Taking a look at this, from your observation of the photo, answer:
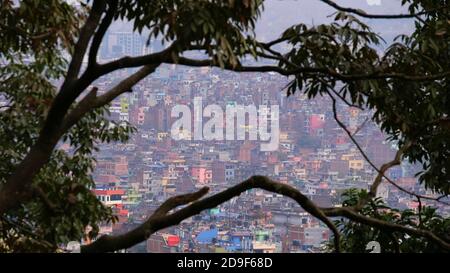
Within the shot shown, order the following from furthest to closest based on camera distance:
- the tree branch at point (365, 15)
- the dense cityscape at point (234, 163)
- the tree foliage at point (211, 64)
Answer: the dense cityscape at point (234, 163)
the tree branch at point (365, 15)
the tree foliage at point (211, 64)

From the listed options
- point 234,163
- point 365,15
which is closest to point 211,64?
point 365,15

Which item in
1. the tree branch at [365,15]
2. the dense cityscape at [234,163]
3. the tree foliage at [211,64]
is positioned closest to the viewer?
the tree foliage at [211,64]

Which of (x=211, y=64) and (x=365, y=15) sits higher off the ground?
(x=365, y=15)

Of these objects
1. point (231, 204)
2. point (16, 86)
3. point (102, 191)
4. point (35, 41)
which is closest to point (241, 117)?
point (231, 204)

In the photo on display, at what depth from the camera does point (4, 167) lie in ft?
19.9

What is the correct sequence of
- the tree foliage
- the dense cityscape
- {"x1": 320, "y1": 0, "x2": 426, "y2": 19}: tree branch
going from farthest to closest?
the dense cityscape → {"x1": 320, "y1": 0, "x2": 426, "y2": 19}: tree branch → the tree foliage

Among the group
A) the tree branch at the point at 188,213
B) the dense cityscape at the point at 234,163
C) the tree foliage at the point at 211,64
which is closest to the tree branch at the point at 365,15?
the tree foliage at the point at 211,64

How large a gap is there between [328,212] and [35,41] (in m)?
2.06

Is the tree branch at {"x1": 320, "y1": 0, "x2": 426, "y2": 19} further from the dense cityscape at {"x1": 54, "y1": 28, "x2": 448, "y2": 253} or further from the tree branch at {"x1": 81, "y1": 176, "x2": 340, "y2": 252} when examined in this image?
the dense cityscape at {"x1": 54, "y1": 28, "x2": 448, "y2": 253}

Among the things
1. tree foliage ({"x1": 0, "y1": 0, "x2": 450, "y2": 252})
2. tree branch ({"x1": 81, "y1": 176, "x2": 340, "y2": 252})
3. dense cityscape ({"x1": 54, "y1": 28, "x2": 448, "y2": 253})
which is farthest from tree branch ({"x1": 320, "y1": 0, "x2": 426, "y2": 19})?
dense cityscape ({"x1": 54, "y1": 28, "x2": 448, "y2": 253})

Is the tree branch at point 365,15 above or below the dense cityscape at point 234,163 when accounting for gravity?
above

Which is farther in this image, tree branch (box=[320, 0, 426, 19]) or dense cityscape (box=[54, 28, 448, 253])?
dense cityscape (box=[54, 28, 448, 253])

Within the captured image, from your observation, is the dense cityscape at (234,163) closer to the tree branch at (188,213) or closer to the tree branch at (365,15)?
the tree branch at (365,15)

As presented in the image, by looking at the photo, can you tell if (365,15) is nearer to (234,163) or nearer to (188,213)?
(188,213)
